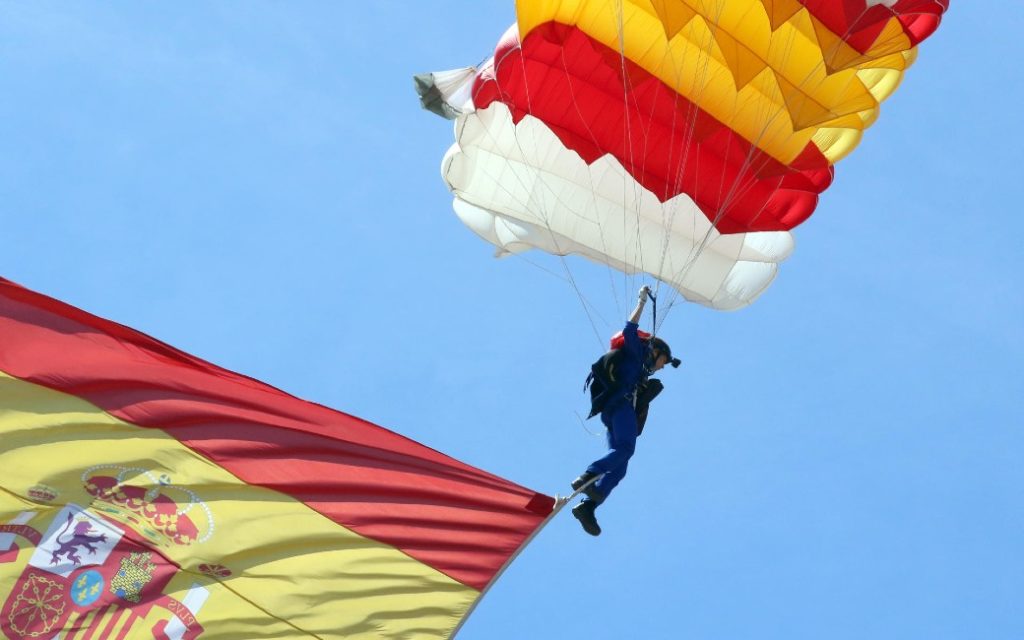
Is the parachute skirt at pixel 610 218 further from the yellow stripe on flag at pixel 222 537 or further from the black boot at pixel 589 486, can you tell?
the yellow stripe on flag at pixel 222 537

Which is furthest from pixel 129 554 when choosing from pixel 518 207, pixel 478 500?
pixel 518 207

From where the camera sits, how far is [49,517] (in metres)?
11.2

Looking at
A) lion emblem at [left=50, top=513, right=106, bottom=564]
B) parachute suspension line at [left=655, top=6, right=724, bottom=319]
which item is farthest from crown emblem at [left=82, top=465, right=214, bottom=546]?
parachute suspension line at [left=655, top=6, right=724, bottom=319]

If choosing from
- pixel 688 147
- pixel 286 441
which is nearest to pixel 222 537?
pixel 286 441

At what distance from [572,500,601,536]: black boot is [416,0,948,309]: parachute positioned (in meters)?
2.35

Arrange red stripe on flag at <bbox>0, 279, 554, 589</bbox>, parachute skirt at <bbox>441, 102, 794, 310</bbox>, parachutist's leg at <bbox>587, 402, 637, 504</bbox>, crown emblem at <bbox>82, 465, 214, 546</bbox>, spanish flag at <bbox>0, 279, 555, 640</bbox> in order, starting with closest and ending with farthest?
spanish flag at <bbox>0, 279, 555, 640</bbox> < crown emblem at <bbox>82, 465, 214, 546</bbox> < red stripe on flag at <bbox>0, 279, 554, 589</bbox> < parachutist's leg at <bbox>587, 402, 637, 504</bbox> < parachute skirt at <bbox>441, 102, 794, 310</bbox>

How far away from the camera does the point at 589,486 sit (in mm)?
12617

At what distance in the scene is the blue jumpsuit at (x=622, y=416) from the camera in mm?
12648

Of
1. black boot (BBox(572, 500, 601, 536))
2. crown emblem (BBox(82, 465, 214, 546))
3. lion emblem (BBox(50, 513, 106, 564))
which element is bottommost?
lion emblem (BBox(50, 513, 106, 564))

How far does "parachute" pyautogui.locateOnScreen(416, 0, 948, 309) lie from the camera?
534 inches

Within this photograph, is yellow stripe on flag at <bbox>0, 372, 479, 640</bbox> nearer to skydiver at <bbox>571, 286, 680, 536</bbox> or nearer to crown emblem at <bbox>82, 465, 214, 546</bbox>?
crown emblem at <bbox>82, 465, 214, 546</bbox>

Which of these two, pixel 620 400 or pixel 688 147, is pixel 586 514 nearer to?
pixel 620 400

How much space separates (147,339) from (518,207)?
15.9ft

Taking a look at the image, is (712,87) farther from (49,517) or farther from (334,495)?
(49,517)
